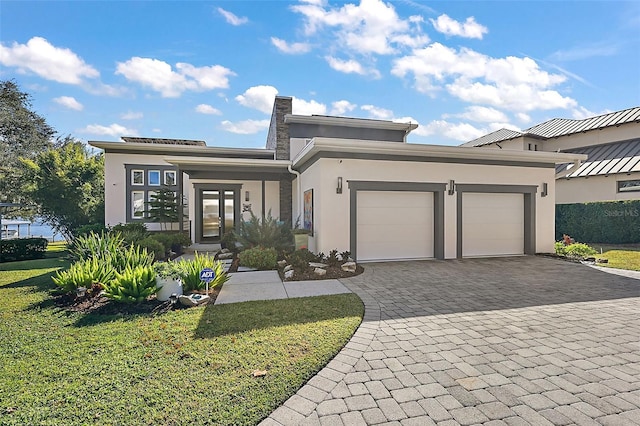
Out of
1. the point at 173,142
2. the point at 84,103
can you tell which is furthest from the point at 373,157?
the point at 84,103

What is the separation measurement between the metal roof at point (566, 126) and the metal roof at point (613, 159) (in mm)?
1293

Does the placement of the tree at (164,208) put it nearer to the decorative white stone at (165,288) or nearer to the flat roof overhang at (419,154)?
the flat roof overhang at (419,154)

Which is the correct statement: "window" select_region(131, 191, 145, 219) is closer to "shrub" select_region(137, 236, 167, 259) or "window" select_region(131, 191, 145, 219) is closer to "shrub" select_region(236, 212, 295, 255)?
"shrub" select_region(137, 236, 167, 259)

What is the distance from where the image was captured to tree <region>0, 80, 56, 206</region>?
1953cm

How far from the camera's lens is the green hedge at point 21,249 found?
10.9 meters

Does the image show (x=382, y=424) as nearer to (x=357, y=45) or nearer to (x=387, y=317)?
(x=387, y=317)

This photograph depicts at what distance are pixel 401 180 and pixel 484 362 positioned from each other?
6348 mm

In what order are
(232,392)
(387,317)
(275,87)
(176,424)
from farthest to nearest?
(275,87) → (387,317) → (232,392) → (176,424)

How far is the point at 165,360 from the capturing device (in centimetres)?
311

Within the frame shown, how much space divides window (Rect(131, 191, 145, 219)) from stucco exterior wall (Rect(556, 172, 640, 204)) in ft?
75.2

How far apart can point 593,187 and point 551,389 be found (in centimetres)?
1936

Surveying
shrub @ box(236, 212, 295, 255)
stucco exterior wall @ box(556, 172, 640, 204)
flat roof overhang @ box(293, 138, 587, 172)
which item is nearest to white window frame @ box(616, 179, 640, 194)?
stucco exterior wall @ box(556, 172, 640, 204)

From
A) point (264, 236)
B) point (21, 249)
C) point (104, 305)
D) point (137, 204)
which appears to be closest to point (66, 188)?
point (137, 204)

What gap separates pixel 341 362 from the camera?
121 inches
